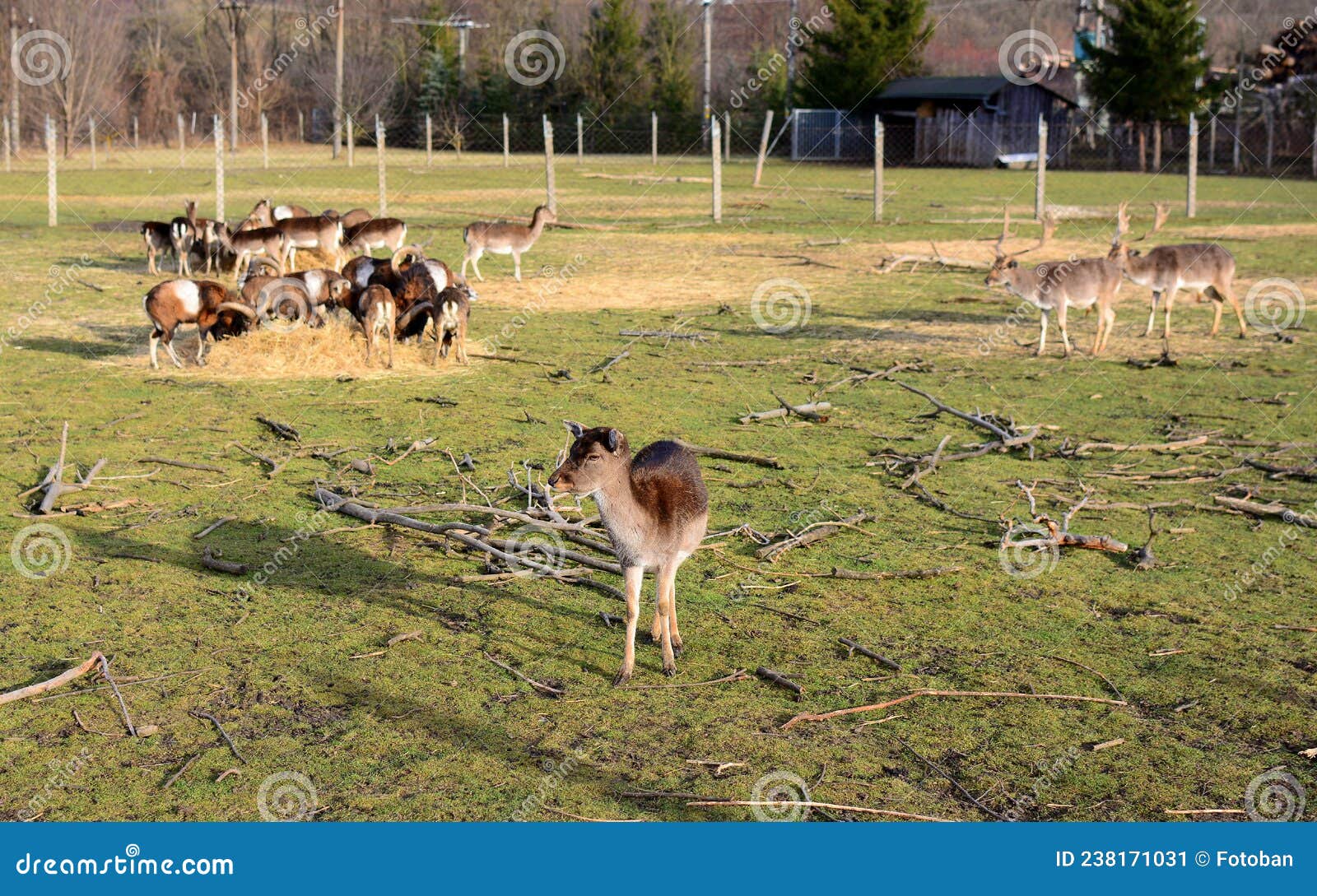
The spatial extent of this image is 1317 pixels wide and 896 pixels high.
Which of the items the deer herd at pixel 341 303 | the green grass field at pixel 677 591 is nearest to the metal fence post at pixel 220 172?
the deer herd at pixel 341 303

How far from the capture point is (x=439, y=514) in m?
8.30

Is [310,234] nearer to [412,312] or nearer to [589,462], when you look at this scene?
[412,312]

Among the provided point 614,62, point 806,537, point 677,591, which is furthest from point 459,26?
point 677,591

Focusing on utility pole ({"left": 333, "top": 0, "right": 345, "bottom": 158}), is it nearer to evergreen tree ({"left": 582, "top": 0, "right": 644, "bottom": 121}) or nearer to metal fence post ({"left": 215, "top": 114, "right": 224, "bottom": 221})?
evergreen tree ({"left": 582, "top": 0, "right": 644, "bottom": 121})

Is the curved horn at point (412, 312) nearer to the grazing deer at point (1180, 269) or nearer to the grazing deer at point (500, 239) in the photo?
the grazing deer at point (500, 239)

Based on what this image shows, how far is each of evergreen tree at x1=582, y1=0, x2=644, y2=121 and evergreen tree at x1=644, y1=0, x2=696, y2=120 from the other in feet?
3.39

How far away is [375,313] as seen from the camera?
13.0 m

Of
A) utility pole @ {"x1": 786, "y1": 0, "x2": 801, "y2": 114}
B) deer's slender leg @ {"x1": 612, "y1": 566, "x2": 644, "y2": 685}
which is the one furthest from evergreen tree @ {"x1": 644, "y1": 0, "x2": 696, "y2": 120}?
deer's slender leg @ {"x1": 612, "y1": 566, "x2": 644, "y2": 685}

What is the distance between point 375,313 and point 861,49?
152ft

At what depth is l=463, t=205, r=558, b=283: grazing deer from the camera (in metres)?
20.6

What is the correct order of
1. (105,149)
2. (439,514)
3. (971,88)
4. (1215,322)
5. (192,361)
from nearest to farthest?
(439,514) → (192,361) → (1215,322) → (971,88) → (105,149)

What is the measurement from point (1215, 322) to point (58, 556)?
13.2 m

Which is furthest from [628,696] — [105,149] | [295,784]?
[105,149]

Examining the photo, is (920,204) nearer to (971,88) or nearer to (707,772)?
(971,88)
